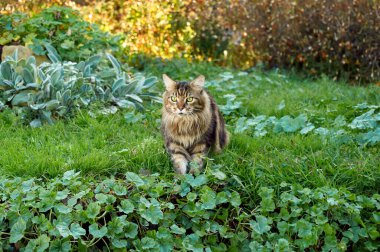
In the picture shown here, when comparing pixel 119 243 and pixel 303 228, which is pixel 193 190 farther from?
pixel 303 228

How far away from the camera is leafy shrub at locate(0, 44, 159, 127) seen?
573 cm

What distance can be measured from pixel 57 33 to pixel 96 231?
3765 mm

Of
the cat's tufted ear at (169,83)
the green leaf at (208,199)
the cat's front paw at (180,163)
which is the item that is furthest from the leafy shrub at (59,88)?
the green leaf at (208,199)

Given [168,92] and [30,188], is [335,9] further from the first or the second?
[30,188]

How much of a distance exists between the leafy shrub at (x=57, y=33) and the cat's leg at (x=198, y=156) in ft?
8.96

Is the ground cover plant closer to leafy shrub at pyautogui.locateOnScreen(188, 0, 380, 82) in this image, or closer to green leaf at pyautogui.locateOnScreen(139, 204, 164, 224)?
green leaf at pyautogui.locateOnScreen(139, 204, 164, 224)

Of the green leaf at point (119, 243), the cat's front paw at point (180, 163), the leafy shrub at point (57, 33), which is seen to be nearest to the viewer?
the green leaf at point (119, 243)

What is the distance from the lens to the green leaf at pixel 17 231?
372 cm

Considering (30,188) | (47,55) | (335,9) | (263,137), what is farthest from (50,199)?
(335,9)

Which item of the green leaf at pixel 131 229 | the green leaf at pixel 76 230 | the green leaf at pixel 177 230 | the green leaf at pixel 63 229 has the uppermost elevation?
the green leaf at pixel 63 229

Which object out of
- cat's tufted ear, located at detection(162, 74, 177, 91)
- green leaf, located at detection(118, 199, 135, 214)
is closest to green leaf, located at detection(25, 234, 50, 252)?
green leaf, located at detection(118, 199, 135, 214)

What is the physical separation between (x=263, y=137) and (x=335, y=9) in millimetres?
3633

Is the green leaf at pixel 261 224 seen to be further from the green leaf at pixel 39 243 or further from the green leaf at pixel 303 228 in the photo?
the green leaf at pixel 39 243

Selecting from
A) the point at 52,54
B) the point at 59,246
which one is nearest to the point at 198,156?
the point at 59,246
